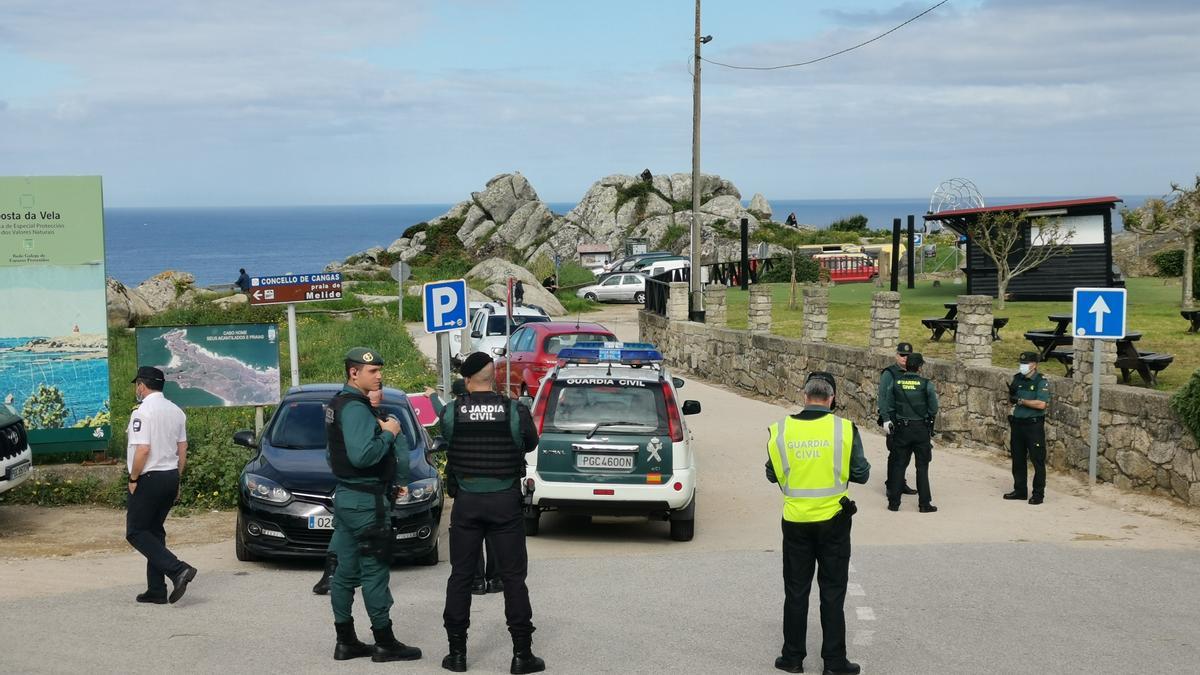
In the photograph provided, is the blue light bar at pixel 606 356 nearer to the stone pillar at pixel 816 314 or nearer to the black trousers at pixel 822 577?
the black trousers at pixel 822 577

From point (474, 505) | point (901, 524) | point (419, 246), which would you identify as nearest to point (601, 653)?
point (474, 505)

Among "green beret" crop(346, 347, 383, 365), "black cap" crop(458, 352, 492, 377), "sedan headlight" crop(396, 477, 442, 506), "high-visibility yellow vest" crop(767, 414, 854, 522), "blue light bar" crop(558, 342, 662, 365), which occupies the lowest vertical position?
"sedan headlight" crop(396, 477, 442, 506)

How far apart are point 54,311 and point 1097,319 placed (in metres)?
11.7

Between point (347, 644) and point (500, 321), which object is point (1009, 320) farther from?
point (347, 644)

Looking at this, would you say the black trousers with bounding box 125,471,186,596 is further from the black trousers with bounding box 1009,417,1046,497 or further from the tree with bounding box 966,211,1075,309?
the tree with bounding box 966,211,1075,309

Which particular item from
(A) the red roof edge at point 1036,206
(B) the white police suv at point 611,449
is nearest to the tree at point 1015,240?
(A) the red roof edge at point 1036,206

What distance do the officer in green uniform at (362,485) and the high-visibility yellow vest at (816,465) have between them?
234cm

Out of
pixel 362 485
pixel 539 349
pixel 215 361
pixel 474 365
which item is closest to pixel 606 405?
pixel 474 365

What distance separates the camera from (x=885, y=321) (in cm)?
2089

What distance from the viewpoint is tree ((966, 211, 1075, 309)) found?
2995 cm

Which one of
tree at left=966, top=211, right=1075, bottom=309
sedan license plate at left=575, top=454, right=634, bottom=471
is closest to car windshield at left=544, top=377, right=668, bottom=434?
sedan license plate at left=575, top=454, right=634, bottom=471

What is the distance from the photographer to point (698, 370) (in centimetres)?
2942

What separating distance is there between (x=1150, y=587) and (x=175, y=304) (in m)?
36.3

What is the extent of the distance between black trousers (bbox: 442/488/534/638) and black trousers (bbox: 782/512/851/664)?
1.59 m
